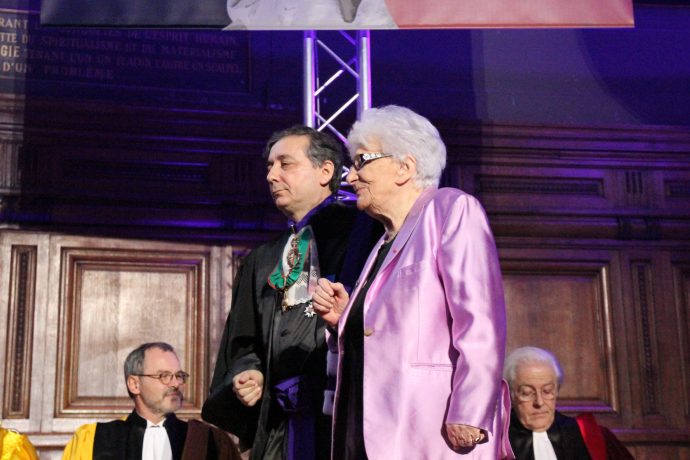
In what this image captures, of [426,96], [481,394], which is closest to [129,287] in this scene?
[426,96]

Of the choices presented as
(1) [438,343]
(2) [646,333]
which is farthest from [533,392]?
(1) [438,343]

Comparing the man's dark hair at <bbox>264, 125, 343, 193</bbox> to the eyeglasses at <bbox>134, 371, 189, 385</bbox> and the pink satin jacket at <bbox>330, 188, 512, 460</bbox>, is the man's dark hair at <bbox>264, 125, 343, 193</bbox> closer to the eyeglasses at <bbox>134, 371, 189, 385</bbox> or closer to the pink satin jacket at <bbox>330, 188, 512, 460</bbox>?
the pink satin jacket at <bbox>330, 188, 512, 460</bbox>

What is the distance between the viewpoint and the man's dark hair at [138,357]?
16.8ft

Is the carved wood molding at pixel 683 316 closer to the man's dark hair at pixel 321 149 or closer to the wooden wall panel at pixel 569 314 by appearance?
the wooden wall panel at pixel 569 314

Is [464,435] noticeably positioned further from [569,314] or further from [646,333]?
[646,333]

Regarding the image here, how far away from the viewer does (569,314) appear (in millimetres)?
6164

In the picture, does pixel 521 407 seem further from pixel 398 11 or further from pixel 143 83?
pixel 143 83

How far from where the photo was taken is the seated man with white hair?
15.3 feet

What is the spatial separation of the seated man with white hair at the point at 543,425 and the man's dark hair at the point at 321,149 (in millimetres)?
1750

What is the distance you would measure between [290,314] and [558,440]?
2.08 m

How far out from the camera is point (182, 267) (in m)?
5.74

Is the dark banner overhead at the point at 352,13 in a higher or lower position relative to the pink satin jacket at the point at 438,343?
higher

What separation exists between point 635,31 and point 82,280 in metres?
3.98

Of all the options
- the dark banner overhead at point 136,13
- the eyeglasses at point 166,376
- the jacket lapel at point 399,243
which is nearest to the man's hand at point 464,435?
the jacket lapel at point 399,243
